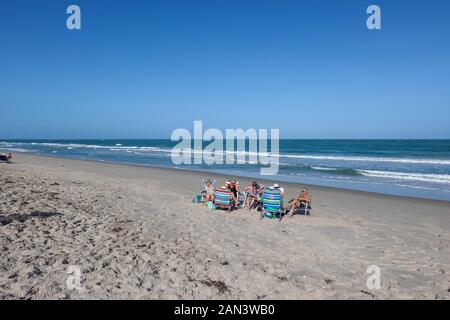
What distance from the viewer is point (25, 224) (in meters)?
6.45

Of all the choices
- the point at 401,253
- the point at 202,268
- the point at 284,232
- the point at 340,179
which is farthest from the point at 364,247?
the point at 340,179

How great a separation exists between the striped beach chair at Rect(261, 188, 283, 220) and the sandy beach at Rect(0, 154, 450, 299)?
337 millimetres

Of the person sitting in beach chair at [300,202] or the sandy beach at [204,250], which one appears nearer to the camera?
the sandy beach at [204,250]

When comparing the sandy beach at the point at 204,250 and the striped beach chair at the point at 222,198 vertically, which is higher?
the striped beach chair at the point at 222,198

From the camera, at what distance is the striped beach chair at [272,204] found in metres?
8.81

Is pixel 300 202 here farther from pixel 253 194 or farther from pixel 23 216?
pixel 23 216

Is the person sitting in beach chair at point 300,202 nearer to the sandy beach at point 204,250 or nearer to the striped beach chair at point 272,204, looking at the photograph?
the sandy beach at point 204,250

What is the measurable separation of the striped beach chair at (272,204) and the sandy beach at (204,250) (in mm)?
337

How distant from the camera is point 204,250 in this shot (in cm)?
602

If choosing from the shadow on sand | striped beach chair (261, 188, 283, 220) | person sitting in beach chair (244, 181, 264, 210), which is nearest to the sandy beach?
the shadow on sand

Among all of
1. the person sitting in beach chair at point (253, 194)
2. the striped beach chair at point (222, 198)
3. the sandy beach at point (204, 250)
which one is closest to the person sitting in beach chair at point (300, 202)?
the sandy beach at point (204, 250)

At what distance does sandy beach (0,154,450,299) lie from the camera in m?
4.45

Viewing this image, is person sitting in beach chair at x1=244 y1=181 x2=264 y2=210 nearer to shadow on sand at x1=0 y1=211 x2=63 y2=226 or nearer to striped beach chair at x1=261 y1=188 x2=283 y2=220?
striped beach chair at x1=261 y1=188 x2=283 y2=220
